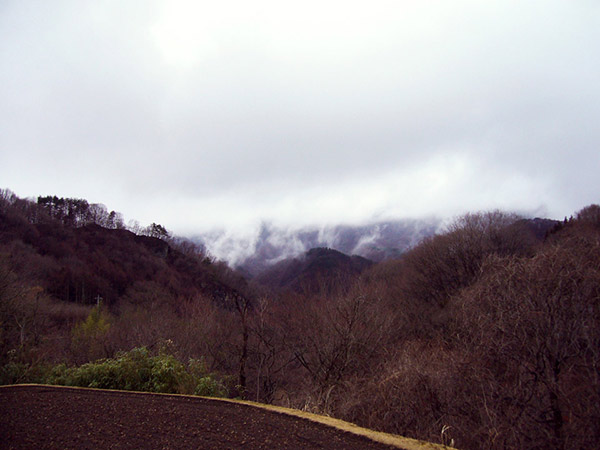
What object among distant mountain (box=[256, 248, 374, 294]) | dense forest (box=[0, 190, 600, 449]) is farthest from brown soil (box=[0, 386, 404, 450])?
distant mountain (box=[256, 248, 374, 294])

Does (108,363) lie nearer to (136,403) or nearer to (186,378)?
(186,378)

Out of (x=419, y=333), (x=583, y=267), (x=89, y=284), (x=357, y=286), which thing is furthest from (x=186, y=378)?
(x=89, y=284)

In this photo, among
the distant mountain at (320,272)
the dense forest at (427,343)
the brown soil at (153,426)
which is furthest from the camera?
the distant mountain at (320,272)

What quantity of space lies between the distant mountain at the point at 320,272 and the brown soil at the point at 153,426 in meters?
13.1

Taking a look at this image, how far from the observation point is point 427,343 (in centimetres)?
1439

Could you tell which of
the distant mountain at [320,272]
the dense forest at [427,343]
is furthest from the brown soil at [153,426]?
the distant mountain at [320,272]

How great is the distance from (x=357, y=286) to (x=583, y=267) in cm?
1245

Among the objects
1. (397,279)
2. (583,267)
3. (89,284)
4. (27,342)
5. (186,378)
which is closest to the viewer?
(583,267)

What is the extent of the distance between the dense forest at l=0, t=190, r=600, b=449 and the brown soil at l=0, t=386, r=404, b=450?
72.7 inches

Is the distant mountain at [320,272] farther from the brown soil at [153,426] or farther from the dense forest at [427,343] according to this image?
the brown soil at [153,426]

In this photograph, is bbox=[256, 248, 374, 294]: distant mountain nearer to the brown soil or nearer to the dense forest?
the dense forest

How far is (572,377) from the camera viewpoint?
560 cm

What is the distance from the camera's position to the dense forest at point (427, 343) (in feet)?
19.3

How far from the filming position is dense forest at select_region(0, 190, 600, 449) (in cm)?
588
